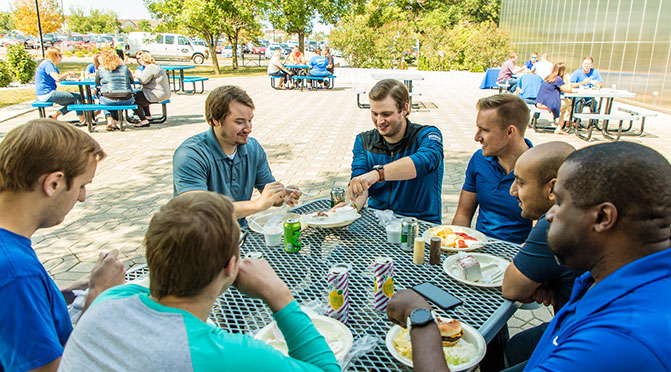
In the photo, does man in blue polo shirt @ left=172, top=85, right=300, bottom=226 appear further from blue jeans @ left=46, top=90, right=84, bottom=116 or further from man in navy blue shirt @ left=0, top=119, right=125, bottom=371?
blue jeans @ left=46, top=90, right=84, bottom=116

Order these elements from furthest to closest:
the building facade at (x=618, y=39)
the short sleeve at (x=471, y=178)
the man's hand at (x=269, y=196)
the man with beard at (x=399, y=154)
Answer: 1. the building facade at (x=618, y=39)
2. the man with beard at (x=399, y=154)
3. the short sleeve at (x=471, y=178)
4. the man's hand at (x=269, y=196)

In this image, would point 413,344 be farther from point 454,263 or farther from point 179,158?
point 179,158

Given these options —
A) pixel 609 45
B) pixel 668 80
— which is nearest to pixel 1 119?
pixel 668 80

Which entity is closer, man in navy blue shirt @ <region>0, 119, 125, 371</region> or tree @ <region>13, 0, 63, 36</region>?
man in navy blue shirt @ <region>0, 119, 125, 371</region>

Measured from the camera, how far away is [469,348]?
1.71 m

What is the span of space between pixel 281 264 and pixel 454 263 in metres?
0.89

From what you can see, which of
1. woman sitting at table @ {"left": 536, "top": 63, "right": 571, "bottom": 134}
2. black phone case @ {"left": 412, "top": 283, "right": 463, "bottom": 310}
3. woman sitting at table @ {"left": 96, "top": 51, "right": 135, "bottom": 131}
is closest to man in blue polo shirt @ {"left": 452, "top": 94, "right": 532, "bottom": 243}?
black phone case @ {"left": 412, "top": 283, "right": 463, "bottom": 310}

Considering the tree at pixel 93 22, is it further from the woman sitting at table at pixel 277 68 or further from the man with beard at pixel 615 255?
the man with beard at pixel 615 255

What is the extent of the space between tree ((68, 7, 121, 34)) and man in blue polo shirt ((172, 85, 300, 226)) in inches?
3155

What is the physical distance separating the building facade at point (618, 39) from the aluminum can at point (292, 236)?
1418 cm

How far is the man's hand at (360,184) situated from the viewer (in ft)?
10.0

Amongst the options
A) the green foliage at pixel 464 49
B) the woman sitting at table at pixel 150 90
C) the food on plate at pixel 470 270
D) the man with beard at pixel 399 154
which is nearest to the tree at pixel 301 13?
the green foliage at pixel 464 49

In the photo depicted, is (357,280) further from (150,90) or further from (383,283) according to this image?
(150,90)

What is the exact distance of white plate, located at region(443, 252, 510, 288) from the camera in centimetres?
218
